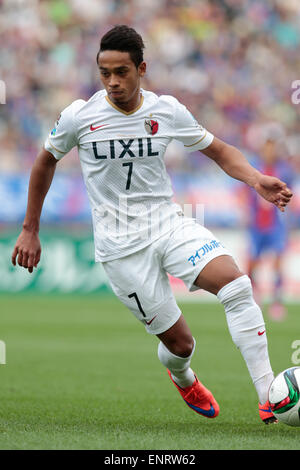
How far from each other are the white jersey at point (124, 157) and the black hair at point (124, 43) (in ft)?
1.10

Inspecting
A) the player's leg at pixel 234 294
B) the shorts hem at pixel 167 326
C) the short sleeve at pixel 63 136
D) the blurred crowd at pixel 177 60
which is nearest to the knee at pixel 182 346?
the shorts hem at pixel 167 326

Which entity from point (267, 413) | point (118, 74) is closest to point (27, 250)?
point (118, 74)

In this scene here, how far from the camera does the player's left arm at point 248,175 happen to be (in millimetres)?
4598

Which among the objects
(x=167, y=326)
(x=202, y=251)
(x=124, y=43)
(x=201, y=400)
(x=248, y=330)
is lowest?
(x=201, y=400)

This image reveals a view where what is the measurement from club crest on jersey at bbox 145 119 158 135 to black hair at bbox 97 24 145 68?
344 mm

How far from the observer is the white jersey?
4777mm

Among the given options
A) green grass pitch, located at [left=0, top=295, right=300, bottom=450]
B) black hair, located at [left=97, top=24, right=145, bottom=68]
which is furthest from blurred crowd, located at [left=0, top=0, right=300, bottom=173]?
black hair, located at [left=97, top=24, right=145, bottom=68]

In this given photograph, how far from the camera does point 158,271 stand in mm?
4867

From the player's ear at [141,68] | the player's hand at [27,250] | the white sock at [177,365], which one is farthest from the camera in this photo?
the white sock at [177,365]

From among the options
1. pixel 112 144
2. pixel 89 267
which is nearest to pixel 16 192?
pixel 89 267

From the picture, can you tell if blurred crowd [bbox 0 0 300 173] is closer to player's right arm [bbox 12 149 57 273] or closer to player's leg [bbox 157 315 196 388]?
player's leg [bbox 157 315 196 388]

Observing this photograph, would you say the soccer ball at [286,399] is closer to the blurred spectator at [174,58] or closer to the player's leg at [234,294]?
the player's leg at [234,294]

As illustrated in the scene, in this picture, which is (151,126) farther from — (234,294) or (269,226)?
(269,226)

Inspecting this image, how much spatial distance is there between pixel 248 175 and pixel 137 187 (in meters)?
0.65
